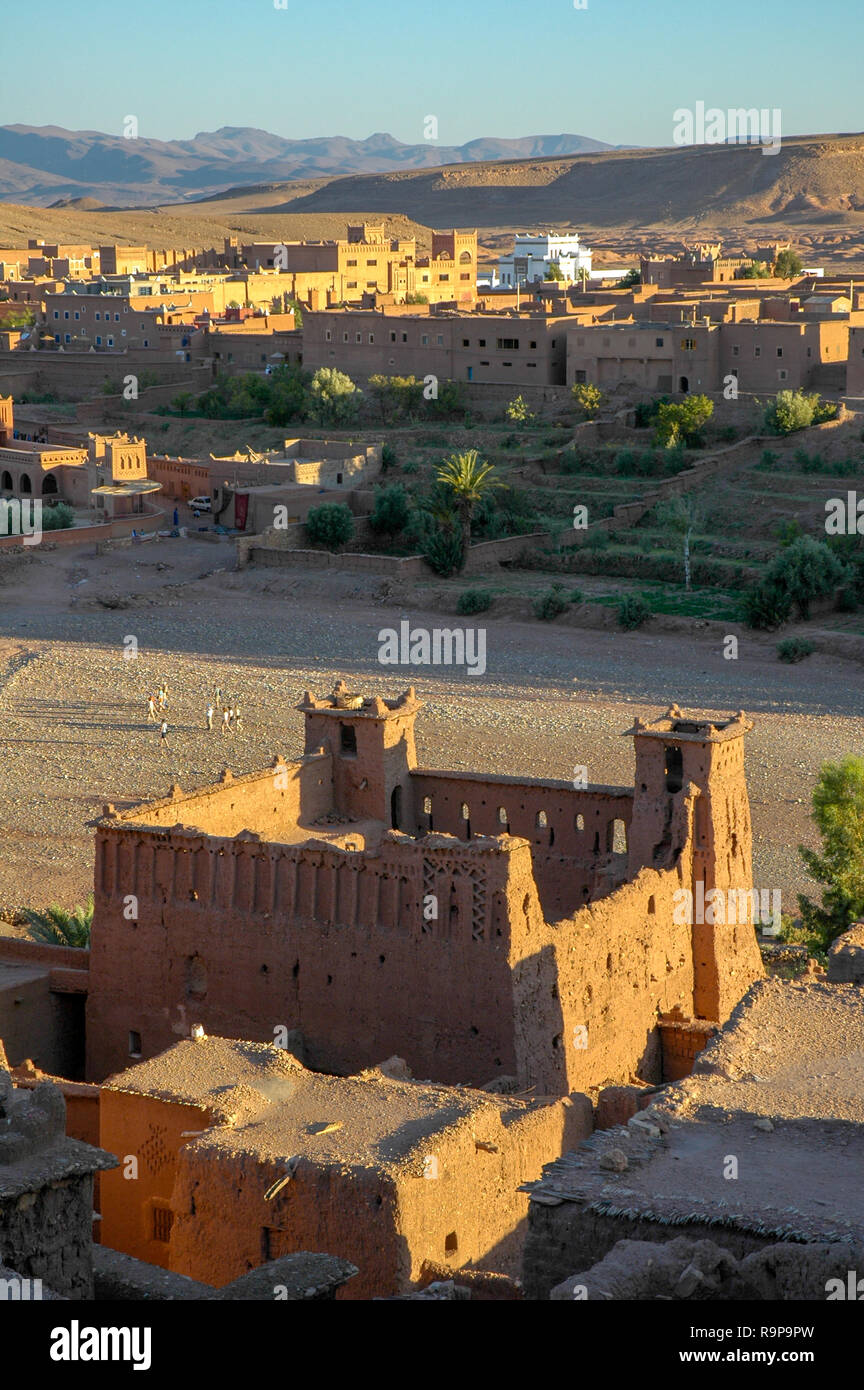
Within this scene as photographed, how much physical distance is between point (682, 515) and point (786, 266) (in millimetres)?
31903

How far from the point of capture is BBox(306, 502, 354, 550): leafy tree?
47250mm

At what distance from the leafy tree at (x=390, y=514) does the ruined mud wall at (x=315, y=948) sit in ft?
102

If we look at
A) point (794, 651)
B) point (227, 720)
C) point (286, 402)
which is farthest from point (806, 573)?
point (286, 402)

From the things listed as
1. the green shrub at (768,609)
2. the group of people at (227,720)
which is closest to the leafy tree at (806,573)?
the green shrub at (768,609)

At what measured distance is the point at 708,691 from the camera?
3516 centimetres

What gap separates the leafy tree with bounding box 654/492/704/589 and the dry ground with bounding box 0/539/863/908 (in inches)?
234

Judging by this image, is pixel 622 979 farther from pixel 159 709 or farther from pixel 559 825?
pixel 159 709

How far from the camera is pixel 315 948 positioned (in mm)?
16672

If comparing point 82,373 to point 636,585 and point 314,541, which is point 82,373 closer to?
point 314,541

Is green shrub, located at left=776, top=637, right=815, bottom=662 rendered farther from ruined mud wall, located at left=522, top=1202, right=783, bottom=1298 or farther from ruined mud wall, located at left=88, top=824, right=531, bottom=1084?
ruined mud wall, located at left=522, top=1202, right=783, bottom=1298

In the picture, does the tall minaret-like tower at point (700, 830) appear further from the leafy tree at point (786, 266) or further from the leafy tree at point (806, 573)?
the leafy tree at point (786, 266)

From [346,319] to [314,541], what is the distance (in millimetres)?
14976
